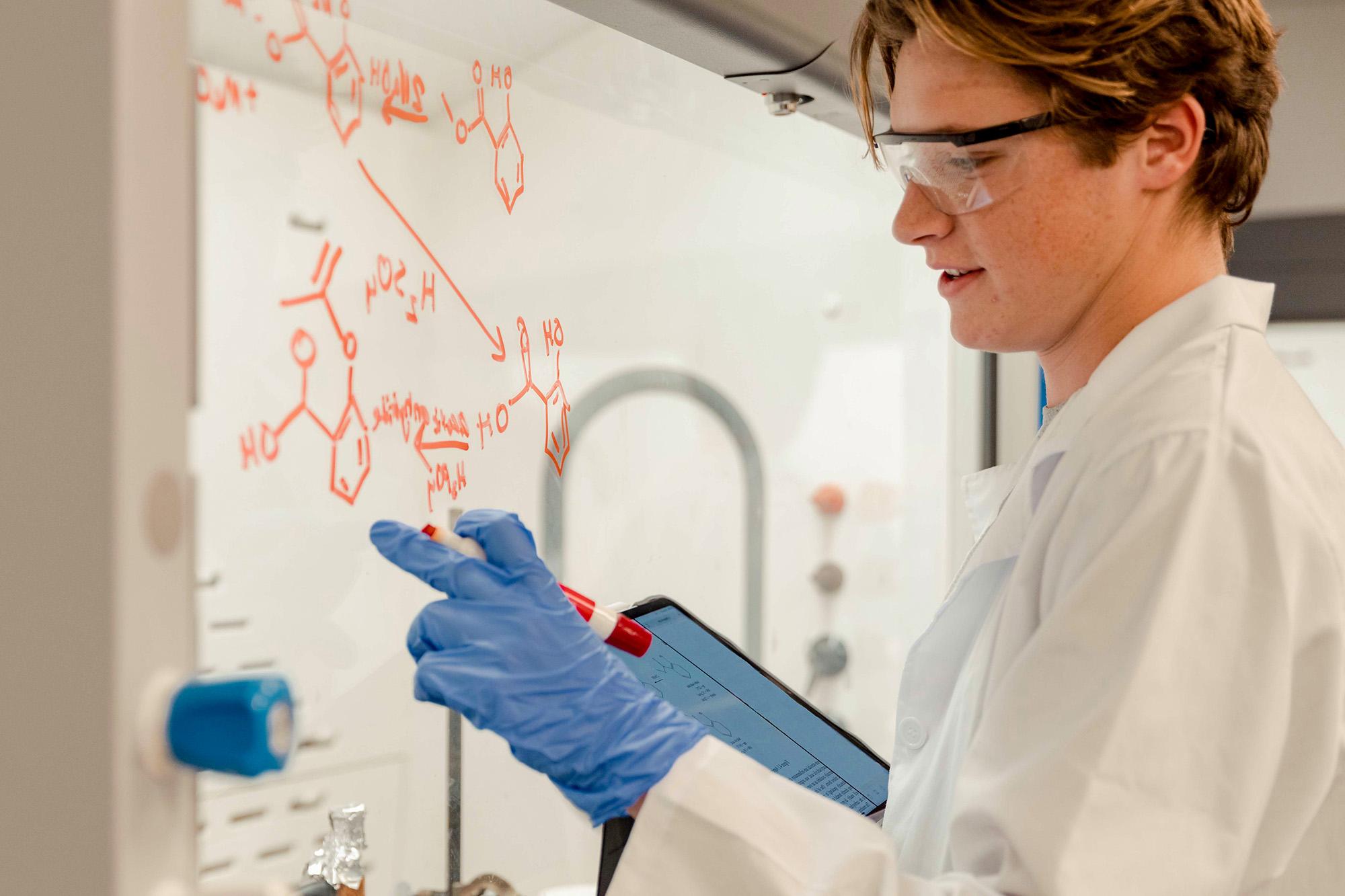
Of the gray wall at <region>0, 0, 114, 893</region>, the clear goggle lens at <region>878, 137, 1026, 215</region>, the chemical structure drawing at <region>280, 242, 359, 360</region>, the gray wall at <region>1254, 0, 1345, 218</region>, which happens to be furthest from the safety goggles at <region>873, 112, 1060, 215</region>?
the gray wall at <region>1254, 0, 1345, 218</region>

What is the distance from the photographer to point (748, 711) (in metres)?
1.10

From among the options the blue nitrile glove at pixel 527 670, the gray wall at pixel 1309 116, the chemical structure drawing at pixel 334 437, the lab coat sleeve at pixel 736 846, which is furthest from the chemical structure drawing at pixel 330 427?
the gray wall at pixel 1309 116

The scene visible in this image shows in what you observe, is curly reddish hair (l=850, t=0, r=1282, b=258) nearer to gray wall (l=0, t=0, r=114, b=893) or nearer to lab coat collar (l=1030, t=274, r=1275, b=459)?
lab coat collar (l=1030, t=274, r=1275, b=459)

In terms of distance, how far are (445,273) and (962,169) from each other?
1.47 ft

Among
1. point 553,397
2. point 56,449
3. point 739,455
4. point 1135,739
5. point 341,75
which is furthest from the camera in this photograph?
point 739,455

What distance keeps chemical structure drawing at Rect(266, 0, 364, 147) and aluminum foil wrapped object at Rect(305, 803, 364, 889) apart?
1.72ft

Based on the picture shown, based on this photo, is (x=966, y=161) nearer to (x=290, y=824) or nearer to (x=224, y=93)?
(x=224, y=93)

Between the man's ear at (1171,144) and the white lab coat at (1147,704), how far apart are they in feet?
0.46

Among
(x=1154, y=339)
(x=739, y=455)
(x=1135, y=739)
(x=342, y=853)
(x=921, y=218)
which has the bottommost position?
(x=342, y=853)

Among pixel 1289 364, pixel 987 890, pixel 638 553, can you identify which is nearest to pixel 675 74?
pixel 638 553

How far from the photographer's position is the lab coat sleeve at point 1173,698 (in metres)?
0.67

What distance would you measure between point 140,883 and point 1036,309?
769mm

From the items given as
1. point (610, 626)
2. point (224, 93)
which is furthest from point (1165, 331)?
point (224, 93)

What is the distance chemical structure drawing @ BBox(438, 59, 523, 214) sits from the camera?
964 millimetres
